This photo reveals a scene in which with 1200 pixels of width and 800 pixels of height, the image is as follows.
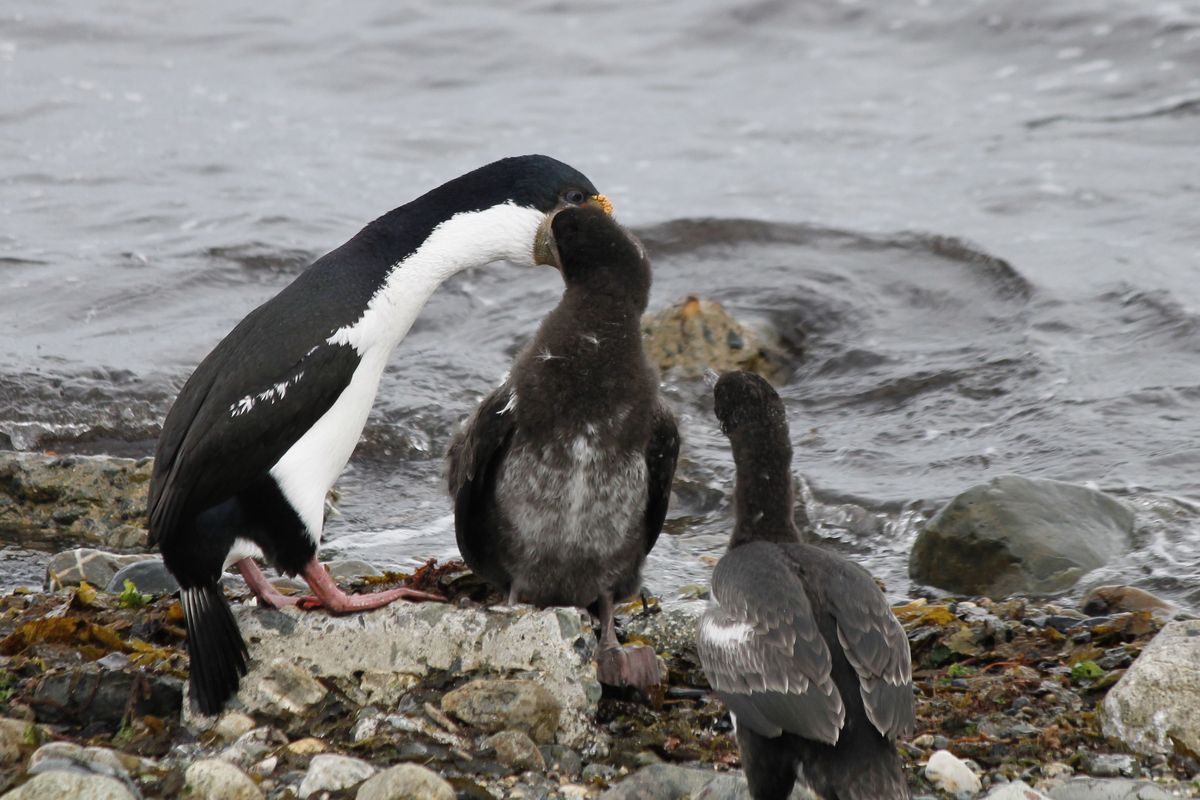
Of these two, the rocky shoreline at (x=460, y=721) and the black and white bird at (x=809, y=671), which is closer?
the black and white bird at (x=809, y=671)

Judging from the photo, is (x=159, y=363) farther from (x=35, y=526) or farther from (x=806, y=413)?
(x=806, y=413)

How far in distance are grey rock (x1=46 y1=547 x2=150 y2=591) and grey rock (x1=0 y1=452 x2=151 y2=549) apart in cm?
61

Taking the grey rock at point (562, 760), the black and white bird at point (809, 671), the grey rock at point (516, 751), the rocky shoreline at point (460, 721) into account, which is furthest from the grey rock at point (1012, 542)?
the grey rock at point (516, 751)

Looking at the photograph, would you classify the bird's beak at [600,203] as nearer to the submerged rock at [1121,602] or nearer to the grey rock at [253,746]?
the grey rock at [253,746]

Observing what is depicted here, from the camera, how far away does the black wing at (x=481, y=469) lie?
19.8ft

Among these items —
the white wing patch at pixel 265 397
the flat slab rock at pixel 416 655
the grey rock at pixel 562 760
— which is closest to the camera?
the grey rock at pixel 562 760

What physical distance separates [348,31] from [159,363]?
9944mm

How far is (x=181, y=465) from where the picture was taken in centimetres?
544

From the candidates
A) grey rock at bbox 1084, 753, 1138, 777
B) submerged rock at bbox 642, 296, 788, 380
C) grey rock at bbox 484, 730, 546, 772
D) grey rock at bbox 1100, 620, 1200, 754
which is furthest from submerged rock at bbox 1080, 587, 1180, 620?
submerged rock at bbox 642, 296, 788, 380

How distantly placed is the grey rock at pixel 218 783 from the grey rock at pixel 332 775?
0.47 ft

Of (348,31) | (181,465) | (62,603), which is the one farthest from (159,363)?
(348,31)

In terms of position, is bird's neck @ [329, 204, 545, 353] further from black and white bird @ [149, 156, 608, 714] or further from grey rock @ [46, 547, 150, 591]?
grey rock @ [46, 547, 150, 591]

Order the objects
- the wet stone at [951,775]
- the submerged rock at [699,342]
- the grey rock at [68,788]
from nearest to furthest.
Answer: the grey rock at [68,788], the wet stone at [951,775], the submerged rock at [699,342]

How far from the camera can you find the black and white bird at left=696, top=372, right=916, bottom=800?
4.43 m
